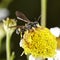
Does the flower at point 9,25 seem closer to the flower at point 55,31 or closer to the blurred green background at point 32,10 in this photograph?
the blurred green background at point 32,10

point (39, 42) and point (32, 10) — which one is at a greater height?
point (32, 10)

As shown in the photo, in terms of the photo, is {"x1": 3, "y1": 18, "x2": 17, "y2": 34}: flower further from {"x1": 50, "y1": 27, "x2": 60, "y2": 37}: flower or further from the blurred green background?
{"x1": 50, "y1": 27, "x2": 60, "y2": 37}: flower

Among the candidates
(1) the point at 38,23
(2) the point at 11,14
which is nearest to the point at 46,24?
(1) the point at 38,23

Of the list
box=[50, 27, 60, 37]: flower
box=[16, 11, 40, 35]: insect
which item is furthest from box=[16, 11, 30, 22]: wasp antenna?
box=[50, 27, 60, 37]: flower

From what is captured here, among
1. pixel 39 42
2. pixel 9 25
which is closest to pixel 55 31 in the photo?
pixel 39 42

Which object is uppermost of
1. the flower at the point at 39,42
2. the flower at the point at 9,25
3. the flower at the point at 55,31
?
the flower at the point at 9,25

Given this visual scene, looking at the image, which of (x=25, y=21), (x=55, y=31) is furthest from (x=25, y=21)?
(x=55, y=31)

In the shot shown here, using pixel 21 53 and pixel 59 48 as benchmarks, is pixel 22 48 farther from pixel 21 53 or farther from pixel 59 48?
pixel 59 48

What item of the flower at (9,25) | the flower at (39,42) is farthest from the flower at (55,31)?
the flower at (9,25)

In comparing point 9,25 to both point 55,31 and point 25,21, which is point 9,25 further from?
point 55,31
